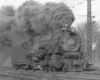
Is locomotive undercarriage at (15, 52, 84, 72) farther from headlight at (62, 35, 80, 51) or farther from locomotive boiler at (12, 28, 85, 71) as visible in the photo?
headlight at (62, 35, 80, 51)

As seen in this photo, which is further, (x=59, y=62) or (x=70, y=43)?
(x=70, y=43)

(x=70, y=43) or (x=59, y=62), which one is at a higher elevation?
(x=70, y=43)

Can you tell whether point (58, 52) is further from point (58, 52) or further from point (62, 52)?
point (62, 52)

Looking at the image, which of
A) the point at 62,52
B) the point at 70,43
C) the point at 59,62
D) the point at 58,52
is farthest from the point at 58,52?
the point at 70,43

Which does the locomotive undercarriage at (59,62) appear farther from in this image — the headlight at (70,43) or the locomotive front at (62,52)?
the headlight at (70,43)

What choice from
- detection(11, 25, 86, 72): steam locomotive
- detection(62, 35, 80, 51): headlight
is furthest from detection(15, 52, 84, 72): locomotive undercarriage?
detection(62, 35, 80, 51): headlight

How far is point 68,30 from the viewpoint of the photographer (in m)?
15.6

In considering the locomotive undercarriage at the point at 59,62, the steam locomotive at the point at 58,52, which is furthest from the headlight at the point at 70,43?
the locomotive undercarriage at the point at 59,62

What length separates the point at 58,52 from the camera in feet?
50.4

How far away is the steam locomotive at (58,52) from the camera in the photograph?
15.3 m

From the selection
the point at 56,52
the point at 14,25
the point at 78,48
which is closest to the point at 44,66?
the point at 56,52

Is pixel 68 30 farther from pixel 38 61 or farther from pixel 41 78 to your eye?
pixel 41 78

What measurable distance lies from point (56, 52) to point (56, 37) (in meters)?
1.07

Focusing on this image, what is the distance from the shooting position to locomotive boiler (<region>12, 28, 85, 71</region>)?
15.3m
